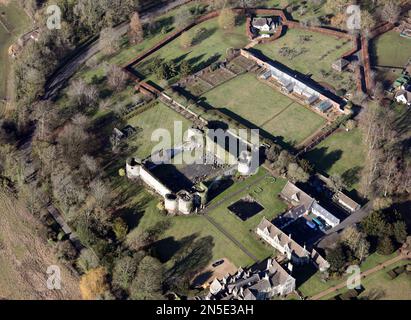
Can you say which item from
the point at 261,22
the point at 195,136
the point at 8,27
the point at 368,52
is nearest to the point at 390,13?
the point at 368,52

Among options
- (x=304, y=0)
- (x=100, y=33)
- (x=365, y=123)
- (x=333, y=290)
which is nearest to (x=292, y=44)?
(x=304, y=0)

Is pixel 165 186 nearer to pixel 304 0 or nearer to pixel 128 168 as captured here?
pixel 128 168

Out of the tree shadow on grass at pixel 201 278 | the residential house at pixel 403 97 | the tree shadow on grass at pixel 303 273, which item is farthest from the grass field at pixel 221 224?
the residential house at pixel 403 97

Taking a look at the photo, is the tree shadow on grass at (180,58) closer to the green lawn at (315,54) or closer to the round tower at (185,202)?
the green lawn at (315,54)

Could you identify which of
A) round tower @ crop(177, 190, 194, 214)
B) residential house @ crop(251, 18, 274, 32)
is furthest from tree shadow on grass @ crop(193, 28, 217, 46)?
round tower @ crop(177, 190, 194, 214)
